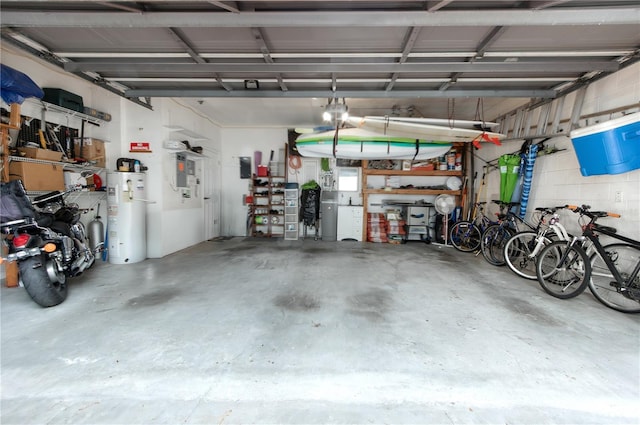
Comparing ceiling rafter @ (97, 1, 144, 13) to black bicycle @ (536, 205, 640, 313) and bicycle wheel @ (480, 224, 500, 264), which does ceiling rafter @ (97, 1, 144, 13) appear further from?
bicycle wheel @ (480, 224, 500, 264)

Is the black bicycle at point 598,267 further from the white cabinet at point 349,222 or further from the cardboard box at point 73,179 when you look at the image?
the cardboard box at point 73,179

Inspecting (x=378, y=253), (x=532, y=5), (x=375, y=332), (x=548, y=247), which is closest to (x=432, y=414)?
(x=375, y=332)

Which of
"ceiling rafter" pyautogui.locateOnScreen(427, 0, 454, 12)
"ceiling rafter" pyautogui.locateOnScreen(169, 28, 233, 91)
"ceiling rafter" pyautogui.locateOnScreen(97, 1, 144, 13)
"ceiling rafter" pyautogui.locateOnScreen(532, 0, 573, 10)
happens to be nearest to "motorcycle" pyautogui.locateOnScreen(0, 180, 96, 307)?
"ceiling rafter" pyautogui.locateOnScreen(97, 1, 144, 13)

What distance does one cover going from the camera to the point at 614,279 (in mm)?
2607

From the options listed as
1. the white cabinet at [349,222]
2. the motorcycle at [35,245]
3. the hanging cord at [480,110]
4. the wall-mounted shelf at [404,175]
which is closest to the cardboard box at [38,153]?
the motorcycle at [35,245]

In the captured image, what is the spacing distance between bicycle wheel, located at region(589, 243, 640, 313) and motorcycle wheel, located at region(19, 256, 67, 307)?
215 inches

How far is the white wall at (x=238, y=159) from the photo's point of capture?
683cm

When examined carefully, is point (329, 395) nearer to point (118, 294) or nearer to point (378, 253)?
point (118, 294)

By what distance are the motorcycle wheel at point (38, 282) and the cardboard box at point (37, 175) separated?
107cm

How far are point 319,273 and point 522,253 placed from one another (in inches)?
116

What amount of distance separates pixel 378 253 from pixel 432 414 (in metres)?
3.74

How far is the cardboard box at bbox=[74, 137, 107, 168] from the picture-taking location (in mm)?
3893

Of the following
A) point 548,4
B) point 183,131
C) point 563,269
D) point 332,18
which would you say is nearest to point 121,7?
point 332,18

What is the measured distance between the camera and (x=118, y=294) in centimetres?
286
